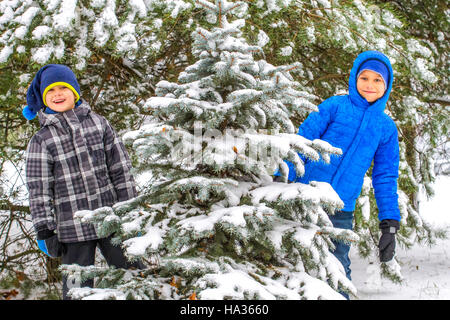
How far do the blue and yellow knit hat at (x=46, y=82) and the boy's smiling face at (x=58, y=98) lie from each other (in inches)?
1.1

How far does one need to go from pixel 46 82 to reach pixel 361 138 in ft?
6.19

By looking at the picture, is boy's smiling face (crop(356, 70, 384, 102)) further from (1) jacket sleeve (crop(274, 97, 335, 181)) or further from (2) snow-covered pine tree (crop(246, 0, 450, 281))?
(2) snow-covered pine tree (crop(246, 0, 450, 281))

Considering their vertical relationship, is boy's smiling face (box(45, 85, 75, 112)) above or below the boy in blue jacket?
above

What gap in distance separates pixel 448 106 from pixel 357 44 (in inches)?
88.7

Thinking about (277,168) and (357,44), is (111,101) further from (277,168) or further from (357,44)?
(277,168)

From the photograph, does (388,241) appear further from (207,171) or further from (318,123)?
(207,171)

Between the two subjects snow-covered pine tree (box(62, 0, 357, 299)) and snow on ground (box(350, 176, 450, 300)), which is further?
snow on ground (box(350, 176, 450, 300))

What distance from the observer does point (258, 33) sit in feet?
10.4

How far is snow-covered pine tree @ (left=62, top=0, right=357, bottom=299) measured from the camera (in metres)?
1.62

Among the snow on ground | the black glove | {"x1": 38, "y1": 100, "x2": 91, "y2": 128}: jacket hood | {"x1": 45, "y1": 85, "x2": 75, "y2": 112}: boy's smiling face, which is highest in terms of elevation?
{"x1": 45, "y1": 85, "x2": 75, "y2": 112}: boy's smiling face

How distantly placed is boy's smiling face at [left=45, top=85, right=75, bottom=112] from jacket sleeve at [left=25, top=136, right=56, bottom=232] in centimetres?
22

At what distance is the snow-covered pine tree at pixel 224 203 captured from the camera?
63.8 inches

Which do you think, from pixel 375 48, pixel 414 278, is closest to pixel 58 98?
pixel 375 48

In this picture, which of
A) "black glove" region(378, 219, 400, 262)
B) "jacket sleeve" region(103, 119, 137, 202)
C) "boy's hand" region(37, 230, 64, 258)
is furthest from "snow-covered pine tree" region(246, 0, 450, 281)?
"boy's hand" region(37, 230, 64, 258)
